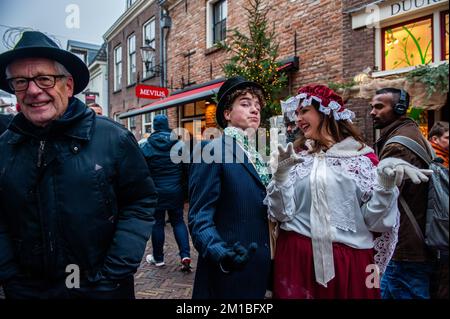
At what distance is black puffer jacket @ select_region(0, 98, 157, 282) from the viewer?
1402mm

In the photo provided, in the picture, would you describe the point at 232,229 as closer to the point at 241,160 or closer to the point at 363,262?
the point at 241,160

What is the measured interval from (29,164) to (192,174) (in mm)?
750

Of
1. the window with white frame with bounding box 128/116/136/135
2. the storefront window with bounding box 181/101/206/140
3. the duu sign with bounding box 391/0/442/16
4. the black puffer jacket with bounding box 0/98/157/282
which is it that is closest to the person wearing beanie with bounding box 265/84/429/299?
the black puffer jacket with bounding box 0/98/157/282

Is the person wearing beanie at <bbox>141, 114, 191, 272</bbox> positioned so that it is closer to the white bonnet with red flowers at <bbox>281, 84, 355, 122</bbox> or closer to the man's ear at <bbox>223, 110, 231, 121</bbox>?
the man's ear at <bbox>223, 110, 231, 121</bbox>

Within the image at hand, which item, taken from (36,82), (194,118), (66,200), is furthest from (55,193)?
→ (194,118)

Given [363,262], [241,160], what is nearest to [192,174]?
[241,160]

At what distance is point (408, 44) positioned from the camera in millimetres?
4797

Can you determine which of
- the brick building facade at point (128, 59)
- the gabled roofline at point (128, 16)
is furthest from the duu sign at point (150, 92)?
the gabled roofline at point (128, 16)

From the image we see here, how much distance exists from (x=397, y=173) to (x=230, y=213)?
2.53ft

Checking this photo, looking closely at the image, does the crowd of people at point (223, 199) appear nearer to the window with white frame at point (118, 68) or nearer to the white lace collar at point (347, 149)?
the white lace collar at point (347, 149)

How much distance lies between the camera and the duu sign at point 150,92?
31.2 ft

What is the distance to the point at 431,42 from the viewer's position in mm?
4445

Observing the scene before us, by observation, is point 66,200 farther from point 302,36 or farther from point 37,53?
point 302,36

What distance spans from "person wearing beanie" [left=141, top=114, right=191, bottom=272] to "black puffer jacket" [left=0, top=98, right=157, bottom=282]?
2.67 metres
